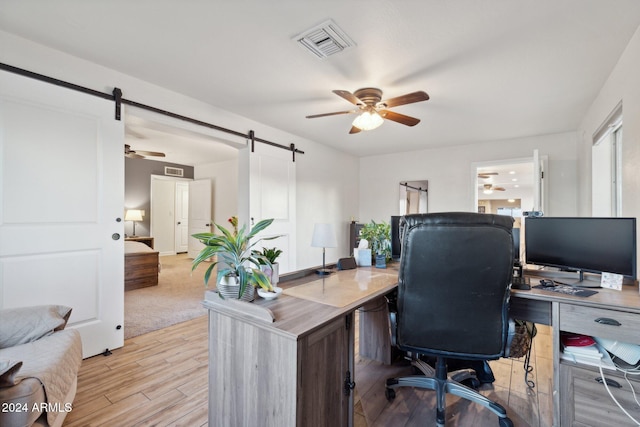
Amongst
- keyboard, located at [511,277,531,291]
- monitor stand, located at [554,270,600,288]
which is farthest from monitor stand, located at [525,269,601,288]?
keyboard, located at [511,277,531,291]

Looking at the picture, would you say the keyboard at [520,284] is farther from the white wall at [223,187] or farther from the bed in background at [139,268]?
the white wall at [223,187]

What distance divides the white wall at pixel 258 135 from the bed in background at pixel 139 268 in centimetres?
188

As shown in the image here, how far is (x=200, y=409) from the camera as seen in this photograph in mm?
1737

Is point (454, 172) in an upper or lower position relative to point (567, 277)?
upper

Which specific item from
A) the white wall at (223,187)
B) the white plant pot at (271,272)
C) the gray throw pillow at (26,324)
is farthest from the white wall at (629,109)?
the white wall at (223,187)

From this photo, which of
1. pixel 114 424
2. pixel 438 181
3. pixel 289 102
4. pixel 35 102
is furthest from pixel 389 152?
pixel 114 424

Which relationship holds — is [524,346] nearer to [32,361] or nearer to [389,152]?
[32,361]

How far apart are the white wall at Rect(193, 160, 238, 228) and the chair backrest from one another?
5.63 meters

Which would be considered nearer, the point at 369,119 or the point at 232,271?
the point at 232,271

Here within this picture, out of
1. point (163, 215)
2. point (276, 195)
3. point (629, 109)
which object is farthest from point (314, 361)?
point (163, 215)

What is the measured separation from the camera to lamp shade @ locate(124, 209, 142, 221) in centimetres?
603

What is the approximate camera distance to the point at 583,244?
1771mm

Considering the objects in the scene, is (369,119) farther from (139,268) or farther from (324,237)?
(139,268)

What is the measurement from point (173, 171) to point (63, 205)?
17.1 ft
